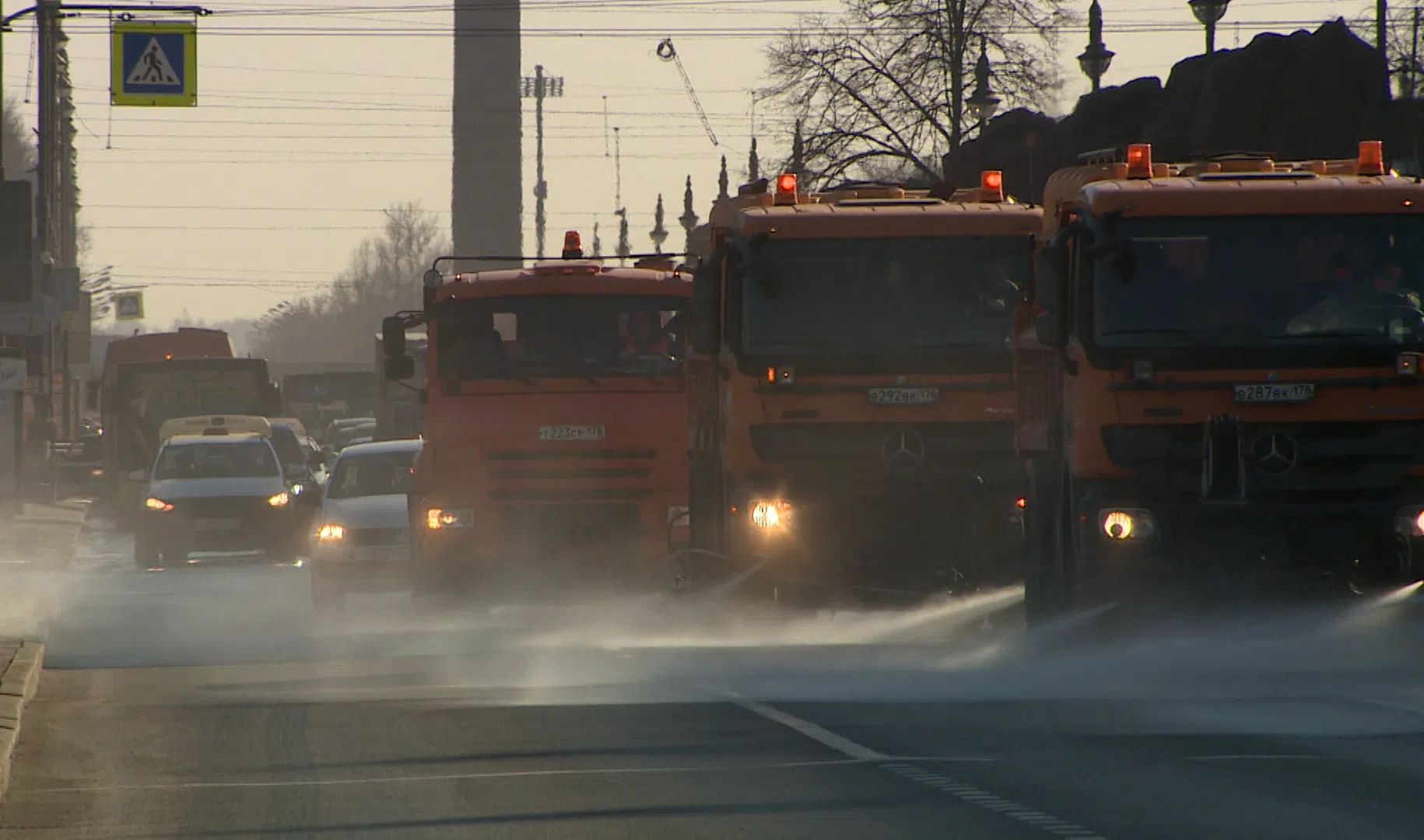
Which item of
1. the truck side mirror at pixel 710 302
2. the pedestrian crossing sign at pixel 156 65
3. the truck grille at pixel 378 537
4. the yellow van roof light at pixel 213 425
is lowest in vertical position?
the truck grille at pixel 378 537

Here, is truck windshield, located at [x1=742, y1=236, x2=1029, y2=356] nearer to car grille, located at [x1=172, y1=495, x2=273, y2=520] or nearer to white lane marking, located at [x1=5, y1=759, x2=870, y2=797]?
white lane marking, located at [x1=5, y1=759, x2=870, y2=797]

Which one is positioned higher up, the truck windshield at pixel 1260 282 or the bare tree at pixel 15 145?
the bare tree at pixel 15 145

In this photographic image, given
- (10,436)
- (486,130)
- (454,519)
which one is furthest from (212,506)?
(486,130)

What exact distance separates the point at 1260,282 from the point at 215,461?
894 inches

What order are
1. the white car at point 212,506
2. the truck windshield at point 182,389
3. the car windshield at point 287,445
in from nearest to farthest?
the white car at point 212,506 → the car windshield at point 287,445 → the truck windshield at point 182,389

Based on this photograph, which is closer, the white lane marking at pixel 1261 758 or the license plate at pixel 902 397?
the white lane marking at pixel 1261 758

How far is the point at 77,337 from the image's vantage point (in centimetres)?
8694

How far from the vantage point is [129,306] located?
122688mm

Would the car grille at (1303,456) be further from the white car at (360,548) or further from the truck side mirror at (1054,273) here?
the white car at (360,548)

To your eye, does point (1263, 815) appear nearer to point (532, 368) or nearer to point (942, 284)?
point (942, 284)

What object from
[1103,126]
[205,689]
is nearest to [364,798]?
[205,689]

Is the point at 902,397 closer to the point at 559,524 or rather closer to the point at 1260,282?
the point at 1260,282

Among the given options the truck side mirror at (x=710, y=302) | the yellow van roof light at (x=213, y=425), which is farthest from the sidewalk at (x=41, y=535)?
the truck side mirror at (x=710, y=302)

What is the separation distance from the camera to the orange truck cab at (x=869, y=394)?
16.6 m
